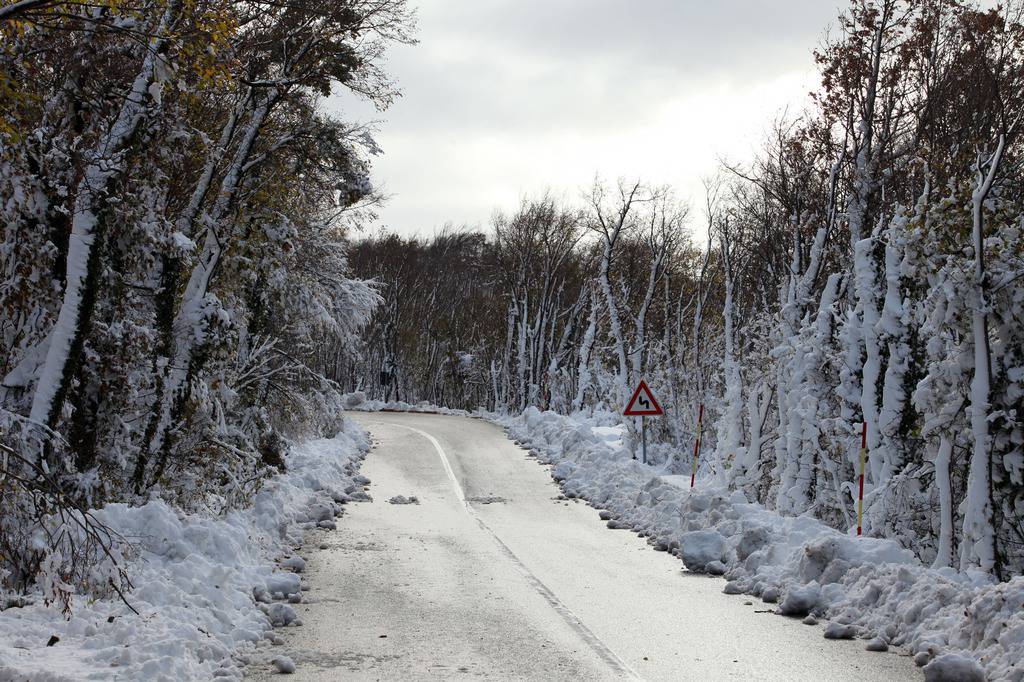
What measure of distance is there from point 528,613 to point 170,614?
3.30 meters

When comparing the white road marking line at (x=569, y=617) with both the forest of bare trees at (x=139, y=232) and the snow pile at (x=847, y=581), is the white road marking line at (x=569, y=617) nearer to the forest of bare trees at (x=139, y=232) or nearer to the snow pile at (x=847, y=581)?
the snow pile at (x=847, y=581)

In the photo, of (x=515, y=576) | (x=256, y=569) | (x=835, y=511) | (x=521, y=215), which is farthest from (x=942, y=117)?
(x=521, y=215)

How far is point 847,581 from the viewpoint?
987 centimetres

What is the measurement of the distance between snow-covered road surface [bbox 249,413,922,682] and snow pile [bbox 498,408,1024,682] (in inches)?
12.6

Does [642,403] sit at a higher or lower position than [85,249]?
lower

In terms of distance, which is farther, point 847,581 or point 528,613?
point 847,581

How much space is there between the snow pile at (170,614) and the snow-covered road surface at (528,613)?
1.50 feet

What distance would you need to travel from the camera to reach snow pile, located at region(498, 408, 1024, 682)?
7512 millimetres

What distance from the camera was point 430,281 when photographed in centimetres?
6631

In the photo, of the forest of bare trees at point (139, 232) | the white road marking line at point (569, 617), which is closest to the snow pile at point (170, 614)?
the forest of bare trees at point (139, 232)

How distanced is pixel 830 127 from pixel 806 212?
79.7 inches

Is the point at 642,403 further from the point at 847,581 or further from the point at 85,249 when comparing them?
the point at 85,249

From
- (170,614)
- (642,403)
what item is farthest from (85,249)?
(642,403)

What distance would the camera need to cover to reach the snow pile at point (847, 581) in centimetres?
751
